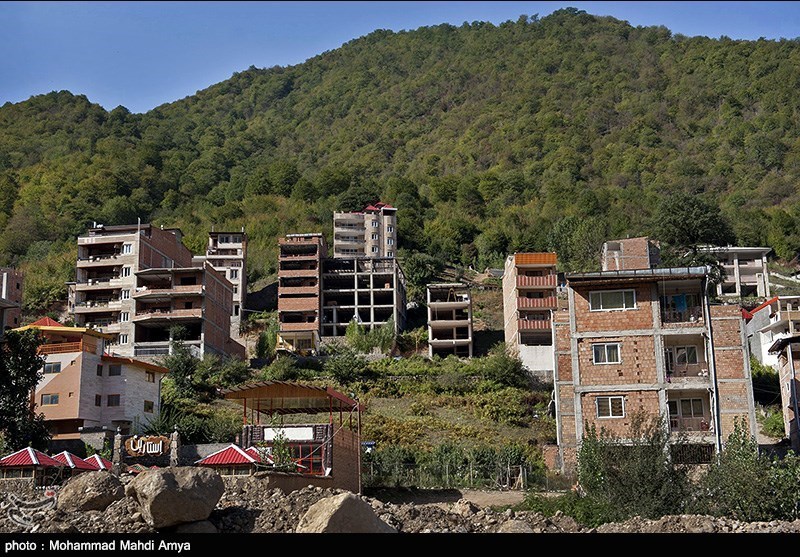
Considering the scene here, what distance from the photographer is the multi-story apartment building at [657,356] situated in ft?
127

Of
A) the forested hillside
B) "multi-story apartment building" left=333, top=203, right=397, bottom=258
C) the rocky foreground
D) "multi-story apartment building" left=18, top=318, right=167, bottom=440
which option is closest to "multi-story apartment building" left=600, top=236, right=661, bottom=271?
the forested hillside

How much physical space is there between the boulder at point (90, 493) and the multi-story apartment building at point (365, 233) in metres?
87.5

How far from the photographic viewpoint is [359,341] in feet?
254

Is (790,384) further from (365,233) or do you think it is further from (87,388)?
(365,233)

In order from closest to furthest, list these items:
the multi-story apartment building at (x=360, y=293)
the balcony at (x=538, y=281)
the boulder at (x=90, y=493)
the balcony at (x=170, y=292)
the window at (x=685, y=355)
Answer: the boulder at (x=90, y=493) < the window at (x=685, y=355) < the balcony at (x=170, y=292) < the balcony at (x=538, y=281) < the multi-story apartment building at (x=360, y=293)

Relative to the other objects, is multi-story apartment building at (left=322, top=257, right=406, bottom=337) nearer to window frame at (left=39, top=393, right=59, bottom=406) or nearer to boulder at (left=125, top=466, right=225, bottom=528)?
window frame at (left=39, top=393, right=59, bottom=406)

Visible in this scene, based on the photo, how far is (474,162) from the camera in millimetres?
163000

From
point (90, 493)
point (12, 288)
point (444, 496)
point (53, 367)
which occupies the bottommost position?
point (444, 496)

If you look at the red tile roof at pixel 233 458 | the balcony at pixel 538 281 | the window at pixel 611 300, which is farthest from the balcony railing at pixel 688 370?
the balcony at pixel 538 281

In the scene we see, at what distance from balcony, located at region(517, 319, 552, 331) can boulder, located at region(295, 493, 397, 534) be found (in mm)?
57176

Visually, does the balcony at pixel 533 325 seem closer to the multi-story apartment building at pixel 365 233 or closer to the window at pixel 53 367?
the multi-story apartment building at pixel 365 233

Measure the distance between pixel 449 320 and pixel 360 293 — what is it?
1017cm

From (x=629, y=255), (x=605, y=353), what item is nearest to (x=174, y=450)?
(x=605, y=353)

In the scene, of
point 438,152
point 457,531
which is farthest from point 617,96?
point 457,531
